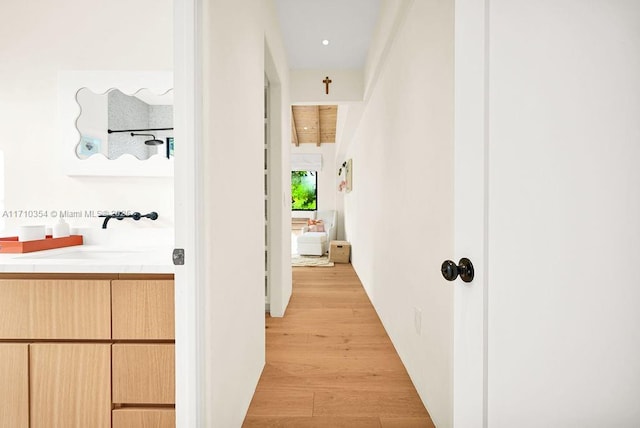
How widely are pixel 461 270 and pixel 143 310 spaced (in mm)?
1105

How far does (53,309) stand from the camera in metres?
1.17

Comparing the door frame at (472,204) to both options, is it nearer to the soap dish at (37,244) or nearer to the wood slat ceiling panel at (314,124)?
the soap dish at (37,244)

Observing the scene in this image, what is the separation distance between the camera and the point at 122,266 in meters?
1.17

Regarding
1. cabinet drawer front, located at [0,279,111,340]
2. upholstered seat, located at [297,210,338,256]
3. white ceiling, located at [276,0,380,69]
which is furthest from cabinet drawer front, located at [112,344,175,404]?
upholstered seat, located at [297,210,338,256]

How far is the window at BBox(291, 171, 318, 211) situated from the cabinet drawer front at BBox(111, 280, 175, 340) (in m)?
8.29

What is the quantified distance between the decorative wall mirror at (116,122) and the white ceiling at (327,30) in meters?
1.54

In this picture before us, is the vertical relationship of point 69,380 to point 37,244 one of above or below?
below

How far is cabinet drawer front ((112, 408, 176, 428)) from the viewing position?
3.84ft

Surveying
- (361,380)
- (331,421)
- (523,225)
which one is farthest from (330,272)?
(523,225)

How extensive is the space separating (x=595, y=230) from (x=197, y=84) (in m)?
1.15

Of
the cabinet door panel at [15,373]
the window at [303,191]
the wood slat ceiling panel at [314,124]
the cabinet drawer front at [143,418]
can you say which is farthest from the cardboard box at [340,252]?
the cabinet door panel at [15,373]

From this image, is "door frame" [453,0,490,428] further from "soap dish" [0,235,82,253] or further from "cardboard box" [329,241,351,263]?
"cardboard box" [329,241,351,263]

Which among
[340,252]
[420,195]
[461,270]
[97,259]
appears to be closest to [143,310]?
[97,259]

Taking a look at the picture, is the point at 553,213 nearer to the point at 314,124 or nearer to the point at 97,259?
the point at 97,259
